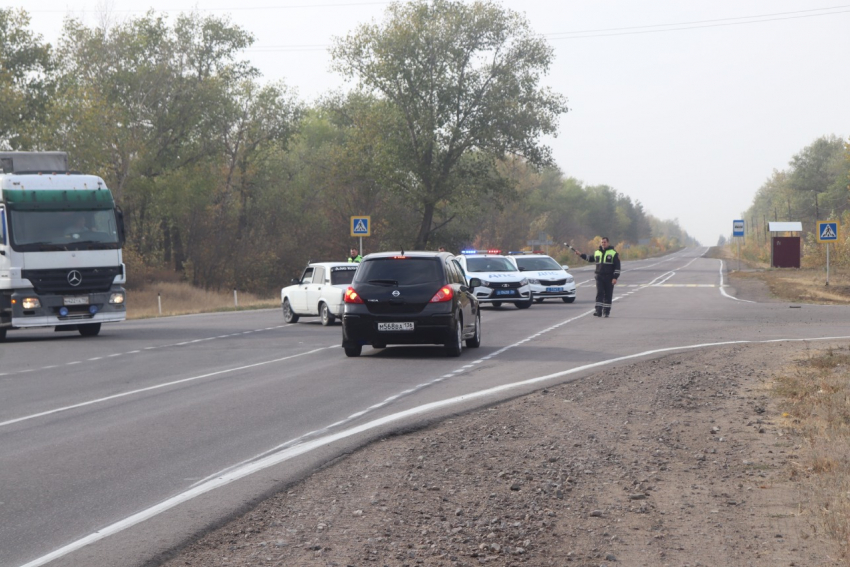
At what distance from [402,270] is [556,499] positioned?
33.9 ft

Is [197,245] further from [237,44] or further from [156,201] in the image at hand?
[237,44]

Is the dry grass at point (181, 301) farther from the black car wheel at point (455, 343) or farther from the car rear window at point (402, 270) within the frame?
the black car wheel at point (455, 343)

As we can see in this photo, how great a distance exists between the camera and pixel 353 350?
16734 millimetres

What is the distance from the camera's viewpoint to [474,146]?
59719mm

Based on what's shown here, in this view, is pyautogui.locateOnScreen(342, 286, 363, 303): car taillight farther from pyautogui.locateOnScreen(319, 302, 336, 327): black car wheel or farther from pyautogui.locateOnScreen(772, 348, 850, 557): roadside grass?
pyautogui.locateOnScreen(319, 302, 336, 327): black car wheel

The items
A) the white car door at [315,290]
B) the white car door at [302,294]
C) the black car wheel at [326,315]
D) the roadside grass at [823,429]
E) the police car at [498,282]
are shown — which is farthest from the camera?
the police car at [498,282]

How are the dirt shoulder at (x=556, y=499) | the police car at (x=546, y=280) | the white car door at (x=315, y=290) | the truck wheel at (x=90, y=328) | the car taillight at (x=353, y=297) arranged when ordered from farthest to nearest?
the police car at (x=546, y=280) → the white car door at (x=315, y=290) → the truck wheel at (x=90, y=328) → the car taillight at (x=353, y=297) → the dirt shoulder at (x=556, y=499)

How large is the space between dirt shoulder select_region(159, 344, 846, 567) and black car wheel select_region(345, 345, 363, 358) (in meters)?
6.52

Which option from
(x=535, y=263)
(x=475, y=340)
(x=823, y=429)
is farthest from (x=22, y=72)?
(x=823, y=429)

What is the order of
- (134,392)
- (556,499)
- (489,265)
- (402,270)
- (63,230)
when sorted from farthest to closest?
(489,265), (63,230), (402,270), (134,392), (556,499)

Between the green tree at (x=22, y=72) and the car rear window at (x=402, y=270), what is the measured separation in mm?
34447

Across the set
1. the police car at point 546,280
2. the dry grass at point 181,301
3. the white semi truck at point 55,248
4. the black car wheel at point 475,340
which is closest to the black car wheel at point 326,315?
the white semi truck at point 55,248

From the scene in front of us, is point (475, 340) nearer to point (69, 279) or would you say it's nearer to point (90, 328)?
point (69, 279)

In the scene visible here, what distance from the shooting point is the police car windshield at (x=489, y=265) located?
32219mm
